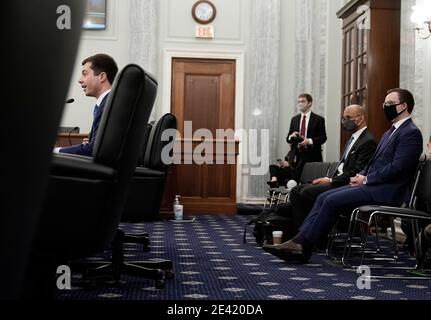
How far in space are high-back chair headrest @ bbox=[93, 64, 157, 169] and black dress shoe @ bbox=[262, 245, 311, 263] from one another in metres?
2.63

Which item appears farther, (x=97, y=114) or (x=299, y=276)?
(x=299, y=276)

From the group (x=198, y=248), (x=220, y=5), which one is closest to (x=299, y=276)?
(x=198, y=248)

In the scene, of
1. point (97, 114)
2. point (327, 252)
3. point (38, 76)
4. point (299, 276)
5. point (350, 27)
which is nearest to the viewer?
point (38, 76)

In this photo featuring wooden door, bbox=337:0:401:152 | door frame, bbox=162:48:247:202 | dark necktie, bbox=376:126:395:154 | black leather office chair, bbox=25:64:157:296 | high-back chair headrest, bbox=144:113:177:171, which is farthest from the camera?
door frame, bbox=162:48:247:202

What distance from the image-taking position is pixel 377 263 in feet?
15.8

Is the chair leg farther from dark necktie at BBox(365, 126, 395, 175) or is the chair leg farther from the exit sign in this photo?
the exit sign

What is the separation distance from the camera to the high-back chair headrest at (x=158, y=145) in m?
4.18

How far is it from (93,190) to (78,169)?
0.07 meters

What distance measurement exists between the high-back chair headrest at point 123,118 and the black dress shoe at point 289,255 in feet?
8.64

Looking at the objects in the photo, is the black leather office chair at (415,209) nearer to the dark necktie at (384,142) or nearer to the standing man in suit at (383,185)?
the standing man in suit at (383,185)

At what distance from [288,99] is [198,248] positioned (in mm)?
6120

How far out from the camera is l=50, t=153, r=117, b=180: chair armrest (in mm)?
1814

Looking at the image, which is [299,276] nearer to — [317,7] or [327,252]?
[327,252]

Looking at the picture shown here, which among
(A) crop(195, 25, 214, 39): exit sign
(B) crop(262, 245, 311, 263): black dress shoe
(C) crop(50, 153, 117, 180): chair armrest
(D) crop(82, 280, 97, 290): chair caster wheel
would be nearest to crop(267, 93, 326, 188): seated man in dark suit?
(A) crop(195, 25, 214, 39): exit sign
